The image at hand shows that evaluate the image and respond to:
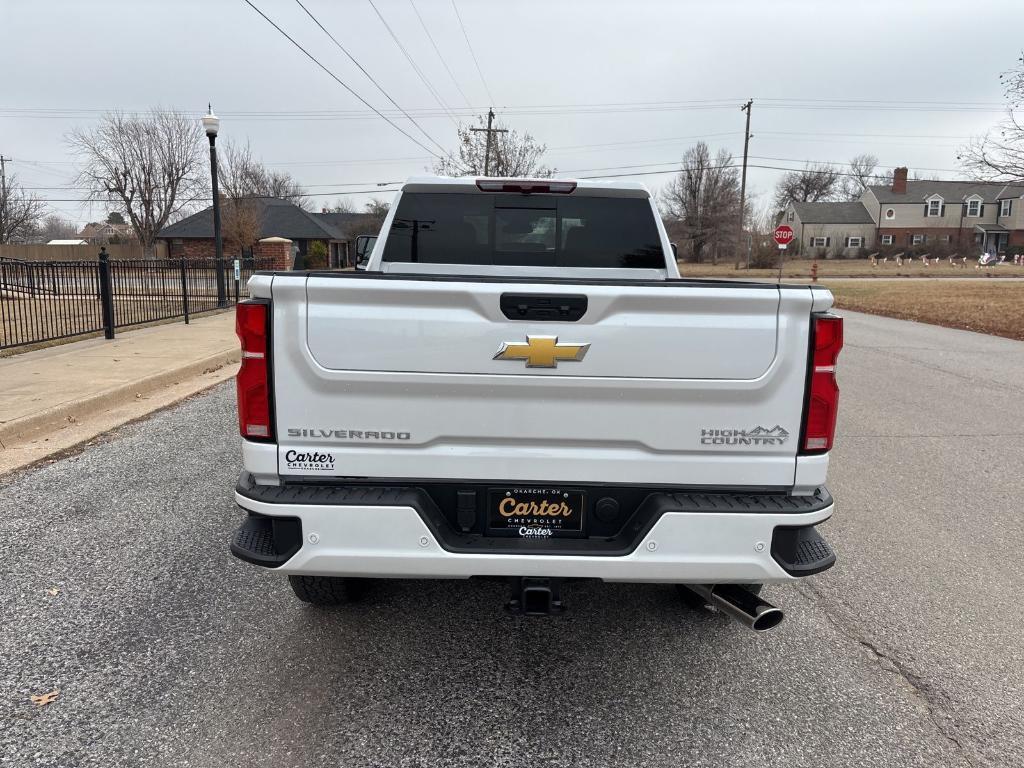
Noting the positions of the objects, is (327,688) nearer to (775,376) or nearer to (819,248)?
(775,376)

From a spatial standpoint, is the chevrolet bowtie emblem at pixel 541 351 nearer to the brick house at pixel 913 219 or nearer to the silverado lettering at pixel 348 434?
the silverado lettering at pixel 348 434

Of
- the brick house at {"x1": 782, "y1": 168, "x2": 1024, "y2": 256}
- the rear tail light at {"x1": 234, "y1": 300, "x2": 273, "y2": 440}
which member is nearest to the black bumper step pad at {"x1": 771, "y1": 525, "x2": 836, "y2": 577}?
the rear tail light at {"x1": 234, "y1": 300, "x2": 273, "y2": 440}

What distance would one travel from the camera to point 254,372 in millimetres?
2605

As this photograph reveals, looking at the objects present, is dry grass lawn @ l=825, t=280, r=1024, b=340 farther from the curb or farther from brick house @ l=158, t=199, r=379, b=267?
brick house @ l=158, t=199, r=379, b=267

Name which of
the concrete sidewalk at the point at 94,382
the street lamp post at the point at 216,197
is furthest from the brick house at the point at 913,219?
the concrete sidewalk at the point at 94,382

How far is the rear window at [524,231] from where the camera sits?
4.62 m

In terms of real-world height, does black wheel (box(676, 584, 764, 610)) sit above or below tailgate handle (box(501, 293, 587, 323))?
below

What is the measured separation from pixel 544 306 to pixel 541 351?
0.16 metres

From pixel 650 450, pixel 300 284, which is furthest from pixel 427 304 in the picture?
pixel 650 450

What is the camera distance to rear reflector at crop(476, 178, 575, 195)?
14.1 ft

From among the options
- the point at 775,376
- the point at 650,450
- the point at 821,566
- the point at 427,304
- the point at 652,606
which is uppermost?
the point at 427,304

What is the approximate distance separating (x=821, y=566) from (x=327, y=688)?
2.01 meters

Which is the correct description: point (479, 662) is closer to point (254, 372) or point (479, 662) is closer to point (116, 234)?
point (254, 372)

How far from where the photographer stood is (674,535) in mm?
2611
